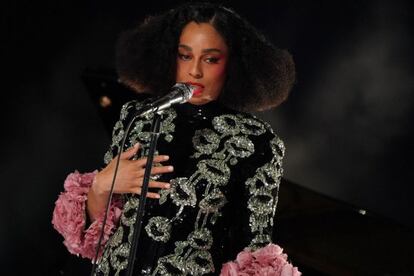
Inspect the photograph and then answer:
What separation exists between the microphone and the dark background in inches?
62.8

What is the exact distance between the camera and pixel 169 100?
193cm

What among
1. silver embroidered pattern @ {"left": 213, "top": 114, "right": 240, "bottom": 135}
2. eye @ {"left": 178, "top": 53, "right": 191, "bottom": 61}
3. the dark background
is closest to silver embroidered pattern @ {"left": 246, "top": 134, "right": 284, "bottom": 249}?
silver embroidered pattern @ {"left": 213, "top": 114, "right": 240, "bottom": 135}

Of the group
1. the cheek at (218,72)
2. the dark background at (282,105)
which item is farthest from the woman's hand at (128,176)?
the dark background at (282,105)

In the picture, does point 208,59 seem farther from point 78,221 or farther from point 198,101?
point 78,221

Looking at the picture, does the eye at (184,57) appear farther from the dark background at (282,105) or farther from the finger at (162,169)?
the dark background at (282,105)

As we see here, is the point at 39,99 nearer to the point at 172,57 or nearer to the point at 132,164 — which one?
the point at 172,57

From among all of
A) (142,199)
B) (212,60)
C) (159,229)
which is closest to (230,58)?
(212,60)

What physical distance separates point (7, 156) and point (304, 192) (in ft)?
4.07

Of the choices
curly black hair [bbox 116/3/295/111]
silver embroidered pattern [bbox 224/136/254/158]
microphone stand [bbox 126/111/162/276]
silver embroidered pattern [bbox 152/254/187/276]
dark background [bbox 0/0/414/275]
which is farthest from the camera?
dark background [bbox 0/0/414/275]

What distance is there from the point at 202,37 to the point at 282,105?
125cm

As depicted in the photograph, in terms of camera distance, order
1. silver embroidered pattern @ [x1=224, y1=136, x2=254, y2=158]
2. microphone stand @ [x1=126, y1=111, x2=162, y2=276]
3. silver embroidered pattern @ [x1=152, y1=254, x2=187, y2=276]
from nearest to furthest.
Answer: microphone stand @ [x1=126, y1=111, x2=162, y2=276]
silver embroidered pattern @ [x1=152, y1=254, x2=187, y2=276]
silver embroidered pattern @ [x1=224, y1=136, x2=254, y2=158]

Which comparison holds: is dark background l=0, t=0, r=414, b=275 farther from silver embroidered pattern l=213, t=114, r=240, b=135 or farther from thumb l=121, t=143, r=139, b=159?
thumb l=121, t=143, r=139, b=159

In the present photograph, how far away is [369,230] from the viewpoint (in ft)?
12.5

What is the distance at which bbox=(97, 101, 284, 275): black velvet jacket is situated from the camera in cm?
226
